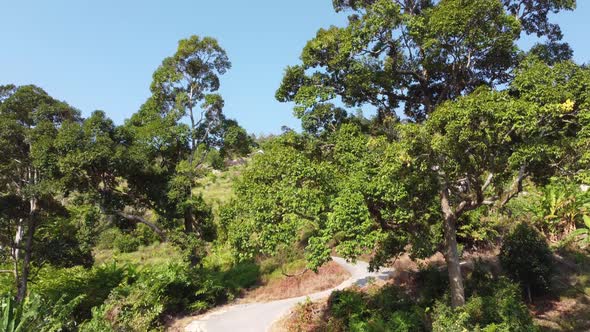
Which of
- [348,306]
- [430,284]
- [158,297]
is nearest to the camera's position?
[348,306]

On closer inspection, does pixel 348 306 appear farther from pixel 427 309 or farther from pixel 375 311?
pixel 427 309

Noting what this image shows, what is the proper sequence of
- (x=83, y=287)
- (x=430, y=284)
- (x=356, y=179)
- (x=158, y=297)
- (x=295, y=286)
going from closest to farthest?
(x=356, y=179) < (x=158, y=297) < (x=430, y=284) < (x=83, y=287) < (x=295, y=286)

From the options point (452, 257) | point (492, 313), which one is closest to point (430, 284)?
point (492, 313)

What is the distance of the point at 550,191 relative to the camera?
17.3 metres

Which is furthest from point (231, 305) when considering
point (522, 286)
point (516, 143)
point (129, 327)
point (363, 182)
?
point (516, 143)

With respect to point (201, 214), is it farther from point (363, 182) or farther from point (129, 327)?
point (363, 182)

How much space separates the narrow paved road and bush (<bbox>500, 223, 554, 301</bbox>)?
4567 millimetres

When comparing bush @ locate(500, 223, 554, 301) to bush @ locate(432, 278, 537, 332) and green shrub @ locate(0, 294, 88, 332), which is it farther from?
green shrub @ locate(0, 294, 88, 332)

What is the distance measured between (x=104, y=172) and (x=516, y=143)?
40.1 feet

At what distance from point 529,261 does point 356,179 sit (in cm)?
810

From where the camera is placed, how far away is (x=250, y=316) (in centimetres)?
1334

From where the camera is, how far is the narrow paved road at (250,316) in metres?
12.3

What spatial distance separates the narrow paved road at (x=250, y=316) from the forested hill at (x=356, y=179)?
0.69 m

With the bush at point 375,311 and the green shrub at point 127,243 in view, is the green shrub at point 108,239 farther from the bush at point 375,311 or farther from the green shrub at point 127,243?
the bush at point 375,311
